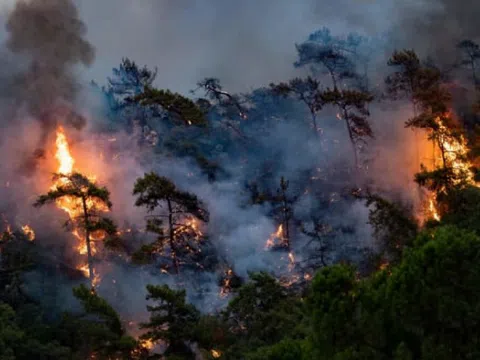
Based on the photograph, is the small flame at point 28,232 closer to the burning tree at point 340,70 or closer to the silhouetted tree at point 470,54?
the burning tree at point 340,70

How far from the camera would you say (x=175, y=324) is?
19984mm

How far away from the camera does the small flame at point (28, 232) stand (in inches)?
1433

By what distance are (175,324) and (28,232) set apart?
20836 mm

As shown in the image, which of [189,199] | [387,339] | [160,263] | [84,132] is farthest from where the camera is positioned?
[84,132]

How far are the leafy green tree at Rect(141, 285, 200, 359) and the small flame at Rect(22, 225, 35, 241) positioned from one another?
19148 mm

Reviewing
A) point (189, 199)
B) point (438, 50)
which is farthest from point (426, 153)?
point (189, 199)

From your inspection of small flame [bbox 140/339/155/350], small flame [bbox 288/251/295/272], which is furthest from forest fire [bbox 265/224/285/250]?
small flame [bbox 140/339/155/350]

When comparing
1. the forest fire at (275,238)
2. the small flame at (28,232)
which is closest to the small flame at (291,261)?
the forest fire at (275,238)

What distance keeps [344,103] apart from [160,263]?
1742 centimetres

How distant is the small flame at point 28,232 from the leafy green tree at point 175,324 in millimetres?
19148

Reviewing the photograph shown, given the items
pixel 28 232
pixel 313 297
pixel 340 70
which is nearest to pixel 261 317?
pixel 313 297

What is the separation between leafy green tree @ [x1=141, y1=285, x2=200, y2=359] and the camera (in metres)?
19.6

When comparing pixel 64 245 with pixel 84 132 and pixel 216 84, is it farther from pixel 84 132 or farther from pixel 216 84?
pixel 216 84

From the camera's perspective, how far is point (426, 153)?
43.0 metres
